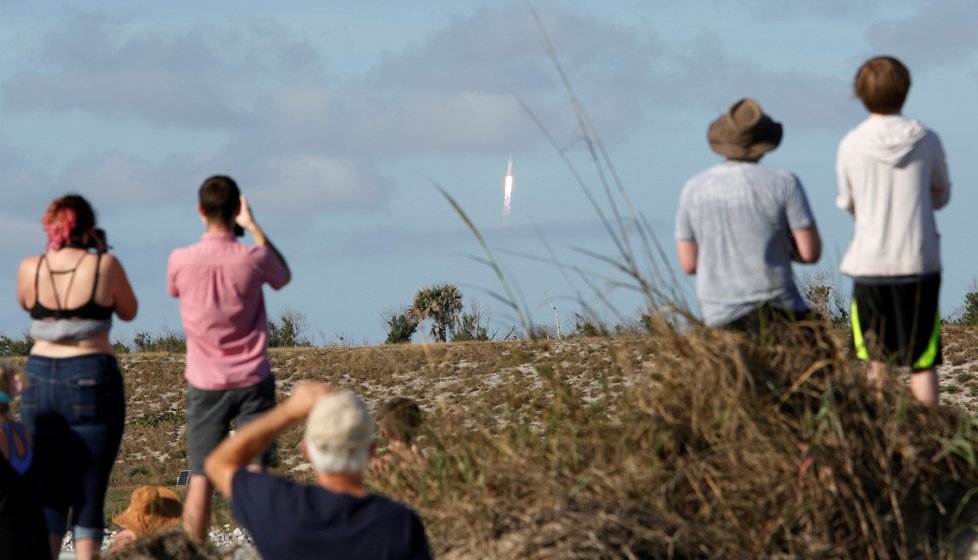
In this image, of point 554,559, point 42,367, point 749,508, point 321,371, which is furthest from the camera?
point 321,371

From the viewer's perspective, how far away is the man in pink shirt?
6.50 meters

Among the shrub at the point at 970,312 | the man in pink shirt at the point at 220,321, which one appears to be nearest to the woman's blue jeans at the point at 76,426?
the man in pink shirt at the point at 220,321

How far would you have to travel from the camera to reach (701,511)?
559 cm

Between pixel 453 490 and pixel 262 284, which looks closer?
pixel 453 490

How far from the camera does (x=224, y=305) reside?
6484 millimetres

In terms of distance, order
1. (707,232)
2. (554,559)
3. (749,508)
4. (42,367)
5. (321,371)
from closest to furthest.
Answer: (554,559), (749,508), (707,232), (42,367), (321,371)

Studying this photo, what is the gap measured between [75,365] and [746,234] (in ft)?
9.72

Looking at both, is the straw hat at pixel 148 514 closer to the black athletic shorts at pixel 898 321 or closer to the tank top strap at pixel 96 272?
the tank top strap at pixel 96 272

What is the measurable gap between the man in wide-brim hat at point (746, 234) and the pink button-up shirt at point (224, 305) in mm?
1928

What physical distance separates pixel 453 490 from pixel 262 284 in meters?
1.37

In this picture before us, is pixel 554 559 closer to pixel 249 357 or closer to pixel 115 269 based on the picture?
pixel 249 357

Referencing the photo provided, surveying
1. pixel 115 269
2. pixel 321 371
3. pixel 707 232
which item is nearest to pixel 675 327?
pixel 707 232

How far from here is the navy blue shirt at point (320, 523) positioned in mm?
4098

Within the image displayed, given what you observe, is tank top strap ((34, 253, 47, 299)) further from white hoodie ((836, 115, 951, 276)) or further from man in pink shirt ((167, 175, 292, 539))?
white hoodie ((836, 115, 951, 276))
